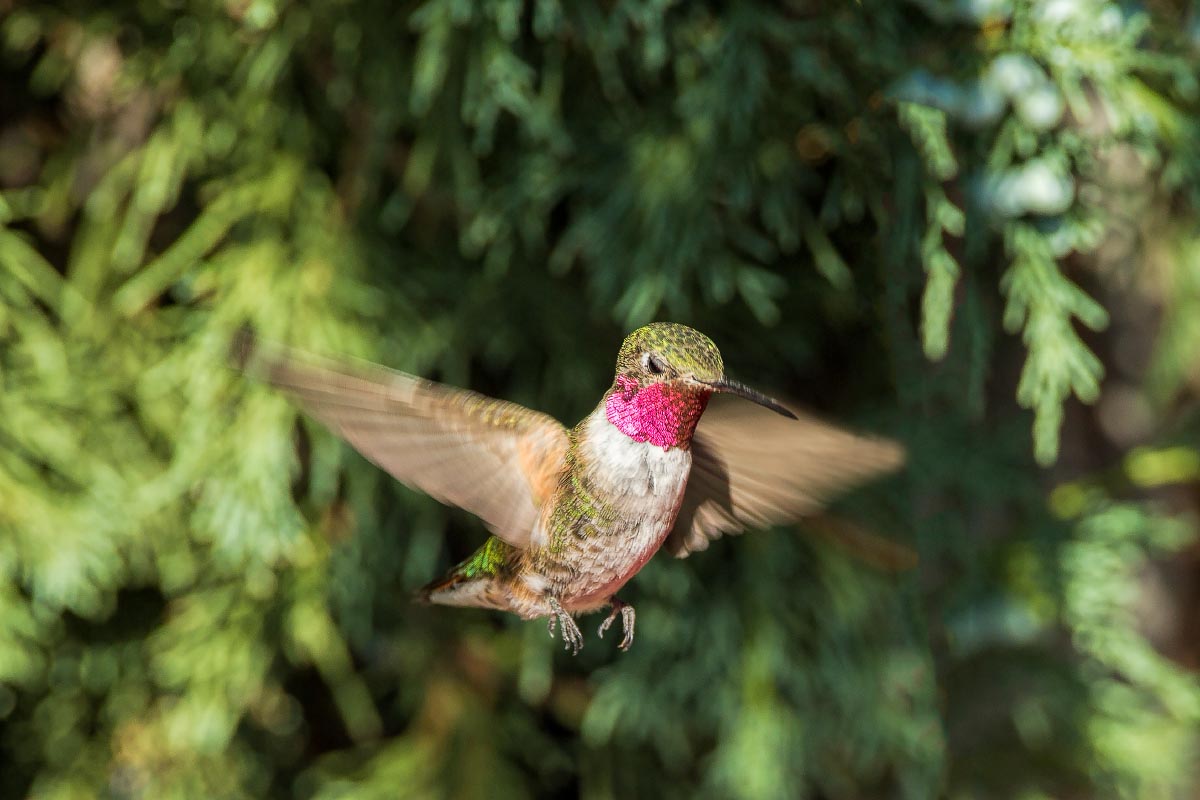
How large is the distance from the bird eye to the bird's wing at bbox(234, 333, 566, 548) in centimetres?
12

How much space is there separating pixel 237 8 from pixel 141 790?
128 centimetres

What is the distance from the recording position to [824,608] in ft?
6.50

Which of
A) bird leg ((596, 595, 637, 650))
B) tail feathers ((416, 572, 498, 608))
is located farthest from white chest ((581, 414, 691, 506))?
tail feathers ((416, 572, 498, 608))

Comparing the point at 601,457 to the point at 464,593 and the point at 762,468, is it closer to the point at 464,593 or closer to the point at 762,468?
the point at 762,468

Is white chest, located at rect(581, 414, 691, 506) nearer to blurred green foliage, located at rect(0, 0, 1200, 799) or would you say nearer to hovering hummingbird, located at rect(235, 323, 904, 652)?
hovering hummingbird, located at rect(235, 323, 904, 652)

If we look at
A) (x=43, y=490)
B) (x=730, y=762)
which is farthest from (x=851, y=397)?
(x=43, y=490)

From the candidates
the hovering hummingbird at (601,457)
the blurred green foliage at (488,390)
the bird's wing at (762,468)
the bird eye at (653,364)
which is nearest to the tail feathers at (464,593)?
the hovering hummingbird at (601,457)

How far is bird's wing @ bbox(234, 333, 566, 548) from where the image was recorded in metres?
0.58

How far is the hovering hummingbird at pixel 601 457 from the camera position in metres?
0.60

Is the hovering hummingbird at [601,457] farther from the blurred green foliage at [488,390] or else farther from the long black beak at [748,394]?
the blurred green foliage at [488,390]

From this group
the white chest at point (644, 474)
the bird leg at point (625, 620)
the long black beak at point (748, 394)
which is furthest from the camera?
the bird leg at point (625, 620)

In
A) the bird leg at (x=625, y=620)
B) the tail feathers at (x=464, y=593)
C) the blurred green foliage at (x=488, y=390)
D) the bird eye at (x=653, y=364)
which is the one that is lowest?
the blurred green foliage at (x=488, y=390)

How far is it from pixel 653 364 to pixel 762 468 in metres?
0.18

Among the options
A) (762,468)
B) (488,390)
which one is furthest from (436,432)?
(488,390)
